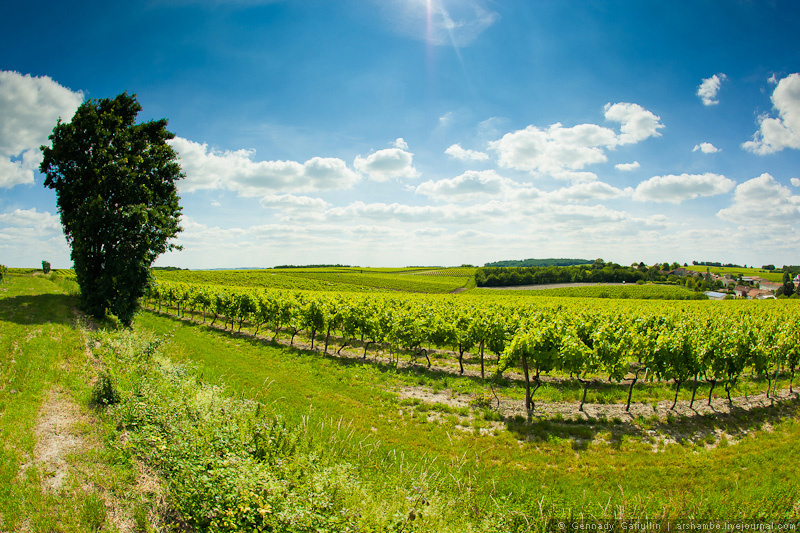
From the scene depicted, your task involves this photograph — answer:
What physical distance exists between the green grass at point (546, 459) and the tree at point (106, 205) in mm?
13471

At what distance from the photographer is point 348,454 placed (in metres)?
8.48

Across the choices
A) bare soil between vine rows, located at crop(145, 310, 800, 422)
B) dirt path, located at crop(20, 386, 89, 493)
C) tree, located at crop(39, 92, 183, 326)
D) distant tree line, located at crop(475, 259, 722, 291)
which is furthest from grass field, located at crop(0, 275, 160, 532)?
distant tree line, located at crop(475, 259, 722, 291)

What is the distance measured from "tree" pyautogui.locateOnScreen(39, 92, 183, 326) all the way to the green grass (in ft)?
44.2

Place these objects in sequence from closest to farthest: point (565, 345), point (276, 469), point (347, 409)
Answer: point (276, 469) < point (347, 409) < point (565, 345)

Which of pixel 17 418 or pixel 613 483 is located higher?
pixel 17 418

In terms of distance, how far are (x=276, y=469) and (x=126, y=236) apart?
24383mm

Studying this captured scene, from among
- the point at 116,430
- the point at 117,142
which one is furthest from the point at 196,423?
the point at 117,142

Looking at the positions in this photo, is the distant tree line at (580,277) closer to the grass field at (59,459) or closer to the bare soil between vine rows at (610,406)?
the bare soil between vine rows at (610,406)

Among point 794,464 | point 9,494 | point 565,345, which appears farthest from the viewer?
point 565,345

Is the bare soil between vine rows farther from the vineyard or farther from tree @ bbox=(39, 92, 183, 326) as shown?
tree @ bbox=(39, 92, 183, 326)

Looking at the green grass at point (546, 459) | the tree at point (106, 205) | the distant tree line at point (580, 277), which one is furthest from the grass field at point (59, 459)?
the distant tree line at point (580, 277)

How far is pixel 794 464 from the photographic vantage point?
9422mm

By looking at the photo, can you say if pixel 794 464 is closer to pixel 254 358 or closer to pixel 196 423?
pixel 196 423

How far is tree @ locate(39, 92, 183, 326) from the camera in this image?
22.3 m
